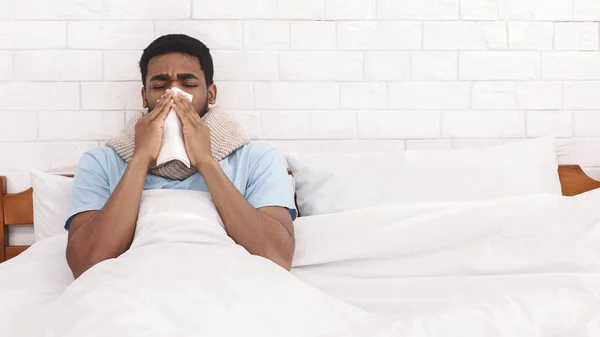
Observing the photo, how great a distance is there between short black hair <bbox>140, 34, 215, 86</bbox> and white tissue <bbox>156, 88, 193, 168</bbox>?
0.66 ft

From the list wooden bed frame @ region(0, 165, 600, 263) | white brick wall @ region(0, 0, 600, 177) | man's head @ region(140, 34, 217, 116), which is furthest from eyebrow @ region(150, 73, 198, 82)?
wooden bed frame @ region(0, 165, 600, 263)

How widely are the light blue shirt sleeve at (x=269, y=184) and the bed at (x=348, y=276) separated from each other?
76 millimetres

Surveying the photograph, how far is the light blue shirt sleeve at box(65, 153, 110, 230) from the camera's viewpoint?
4.66 feet

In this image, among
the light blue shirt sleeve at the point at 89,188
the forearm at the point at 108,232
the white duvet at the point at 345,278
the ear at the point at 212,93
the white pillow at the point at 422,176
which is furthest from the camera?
the ear at the point at 212,93

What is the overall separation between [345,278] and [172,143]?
54 centimetres

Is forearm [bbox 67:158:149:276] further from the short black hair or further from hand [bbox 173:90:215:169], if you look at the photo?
the short black hair

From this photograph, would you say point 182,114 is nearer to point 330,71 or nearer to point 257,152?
point 257,152

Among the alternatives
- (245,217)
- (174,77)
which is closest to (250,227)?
(245,217)

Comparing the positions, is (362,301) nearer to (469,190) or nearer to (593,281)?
(593,281)

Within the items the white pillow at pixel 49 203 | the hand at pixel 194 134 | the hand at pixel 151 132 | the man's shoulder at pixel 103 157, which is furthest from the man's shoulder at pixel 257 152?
the white pillow at pixel 49 203

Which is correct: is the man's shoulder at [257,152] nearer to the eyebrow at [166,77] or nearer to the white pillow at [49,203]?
the eyebrow at [166,77]

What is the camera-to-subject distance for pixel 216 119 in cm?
156

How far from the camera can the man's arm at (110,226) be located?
1264 millimetres

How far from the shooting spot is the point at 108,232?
4.22ft
